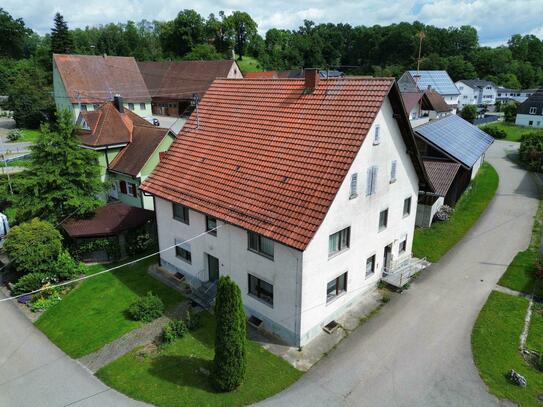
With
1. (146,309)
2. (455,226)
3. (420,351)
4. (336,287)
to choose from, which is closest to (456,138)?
(455,226)

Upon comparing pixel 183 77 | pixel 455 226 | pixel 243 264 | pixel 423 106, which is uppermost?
pixel 183 77

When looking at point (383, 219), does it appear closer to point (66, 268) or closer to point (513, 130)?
point (66, 268)

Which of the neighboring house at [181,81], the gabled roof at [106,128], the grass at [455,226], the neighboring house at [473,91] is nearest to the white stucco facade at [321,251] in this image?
the grass at [455,226]

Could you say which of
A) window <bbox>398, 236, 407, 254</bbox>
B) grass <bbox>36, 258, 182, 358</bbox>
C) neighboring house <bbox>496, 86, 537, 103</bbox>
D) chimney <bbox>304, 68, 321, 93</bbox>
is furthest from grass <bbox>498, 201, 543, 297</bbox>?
neighboring house <bbox>496, 86, 537, 103</bbox>

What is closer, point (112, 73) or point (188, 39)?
point (112, 73)

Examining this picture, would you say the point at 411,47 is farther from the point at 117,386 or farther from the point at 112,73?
the point at 117,386

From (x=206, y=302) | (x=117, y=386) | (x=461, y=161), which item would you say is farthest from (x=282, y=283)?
(x=461, y=161)

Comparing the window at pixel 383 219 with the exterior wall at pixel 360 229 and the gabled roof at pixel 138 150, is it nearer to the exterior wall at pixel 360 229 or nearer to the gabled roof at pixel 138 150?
the exterior wall at pixel 360 229

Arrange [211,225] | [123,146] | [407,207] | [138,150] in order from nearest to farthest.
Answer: [211,225]
[407,207]
[138,150]
[123,146]
